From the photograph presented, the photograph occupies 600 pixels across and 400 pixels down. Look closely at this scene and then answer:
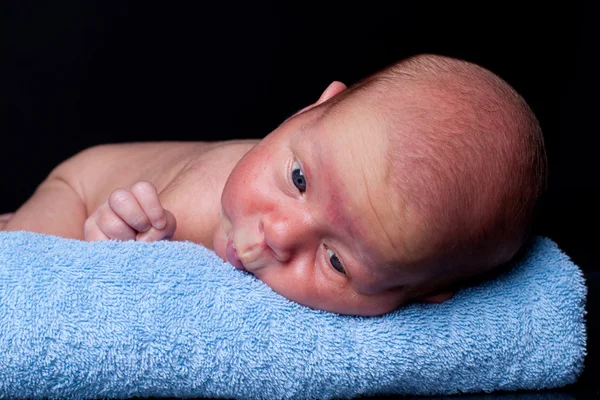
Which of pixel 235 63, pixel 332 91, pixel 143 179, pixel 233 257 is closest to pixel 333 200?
pixel 233 257

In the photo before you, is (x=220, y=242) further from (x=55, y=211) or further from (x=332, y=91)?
(x=55, y=211)

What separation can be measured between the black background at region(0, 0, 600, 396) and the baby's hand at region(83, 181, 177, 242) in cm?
98

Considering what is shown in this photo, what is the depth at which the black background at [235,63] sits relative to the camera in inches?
93.4

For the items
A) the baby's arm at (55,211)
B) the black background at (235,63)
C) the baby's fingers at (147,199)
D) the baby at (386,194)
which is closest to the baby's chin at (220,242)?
the baby at (386,194)

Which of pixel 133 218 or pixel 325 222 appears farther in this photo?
pixel 133 218

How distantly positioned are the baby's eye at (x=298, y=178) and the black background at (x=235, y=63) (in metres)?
1.15

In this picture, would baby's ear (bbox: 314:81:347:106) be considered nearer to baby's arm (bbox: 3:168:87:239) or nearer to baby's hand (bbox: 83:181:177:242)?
baby's hand (bbox: 83:181:177:242)

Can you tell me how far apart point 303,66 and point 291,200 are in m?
1.20

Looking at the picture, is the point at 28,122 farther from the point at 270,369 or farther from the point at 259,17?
the point at 270,369

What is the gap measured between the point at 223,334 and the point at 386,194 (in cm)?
30

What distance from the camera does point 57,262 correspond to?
4.17ft

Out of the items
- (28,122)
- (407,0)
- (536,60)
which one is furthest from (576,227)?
(28,122)

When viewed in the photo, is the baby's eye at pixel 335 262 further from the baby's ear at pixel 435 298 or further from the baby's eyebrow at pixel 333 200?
the baby's ear at pixel 435 298

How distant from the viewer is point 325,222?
4.14ft
